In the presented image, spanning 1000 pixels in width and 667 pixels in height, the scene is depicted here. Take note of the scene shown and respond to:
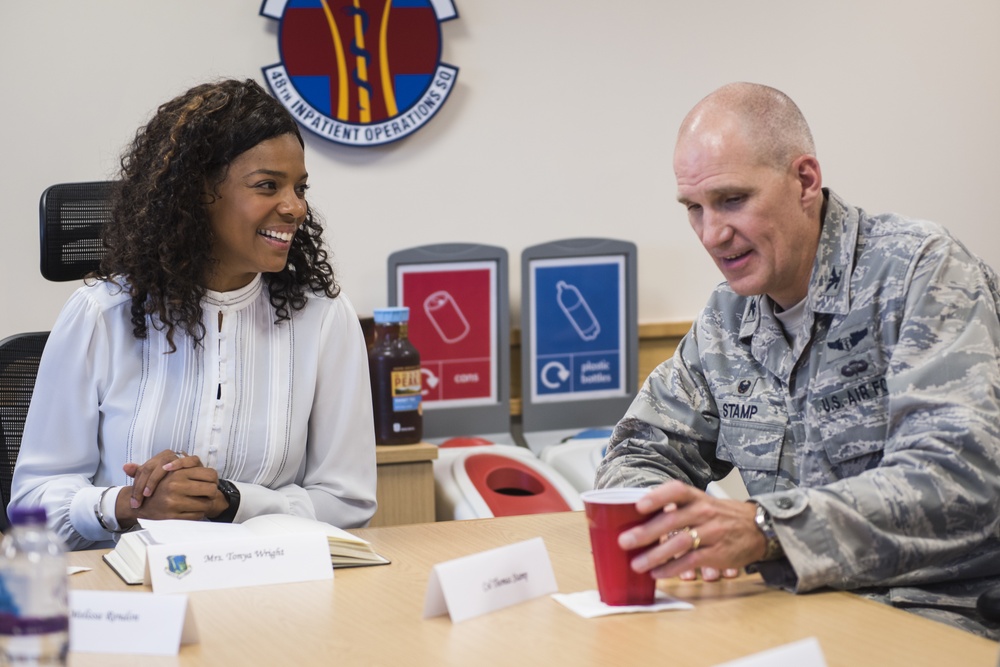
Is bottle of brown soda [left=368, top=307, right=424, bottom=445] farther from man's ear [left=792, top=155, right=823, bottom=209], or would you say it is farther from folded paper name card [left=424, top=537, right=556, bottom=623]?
folded paper name card [left=424, top=537, right=556, bottom=623]

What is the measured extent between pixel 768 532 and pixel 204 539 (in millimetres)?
719

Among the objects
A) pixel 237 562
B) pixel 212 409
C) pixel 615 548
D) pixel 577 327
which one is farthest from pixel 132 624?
pixel 577 327

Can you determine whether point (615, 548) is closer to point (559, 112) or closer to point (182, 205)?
point (182, 205)

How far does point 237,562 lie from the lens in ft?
4.68

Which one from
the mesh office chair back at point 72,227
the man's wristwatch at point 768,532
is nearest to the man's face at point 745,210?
the man's wristwatch at point 768,532

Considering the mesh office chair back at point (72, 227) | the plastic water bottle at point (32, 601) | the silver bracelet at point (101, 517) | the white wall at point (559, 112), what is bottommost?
the silver bracelet at point (101, 517)

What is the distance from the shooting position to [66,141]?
10.6ft

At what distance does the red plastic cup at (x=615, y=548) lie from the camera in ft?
4.01

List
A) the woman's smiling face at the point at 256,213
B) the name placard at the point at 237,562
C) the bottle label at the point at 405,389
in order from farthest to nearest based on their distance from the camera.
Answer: the bottle label at the point at 405,389
the woman's smiling face at the point at 256,213
the name placard at the point at 237,562

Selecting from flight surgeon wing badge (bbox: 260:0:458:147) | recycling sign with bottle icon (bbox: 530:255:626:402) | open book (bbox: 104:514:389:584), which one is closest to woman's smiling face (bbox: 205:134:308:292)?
open book (bbox: 104:514:389:584)

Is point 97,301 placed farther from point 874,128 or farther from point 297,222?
point 874,128

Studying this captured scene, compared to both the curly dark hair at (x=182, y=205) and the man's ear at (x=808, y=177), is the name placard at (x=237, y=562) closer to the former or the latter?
the curly dark hair at (x=182, y=205)

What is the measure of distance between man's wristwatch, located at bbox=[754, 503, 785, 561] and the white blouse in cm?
90

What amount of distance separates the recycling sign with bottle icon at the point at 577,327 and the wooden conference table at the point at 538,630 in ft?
6.80
